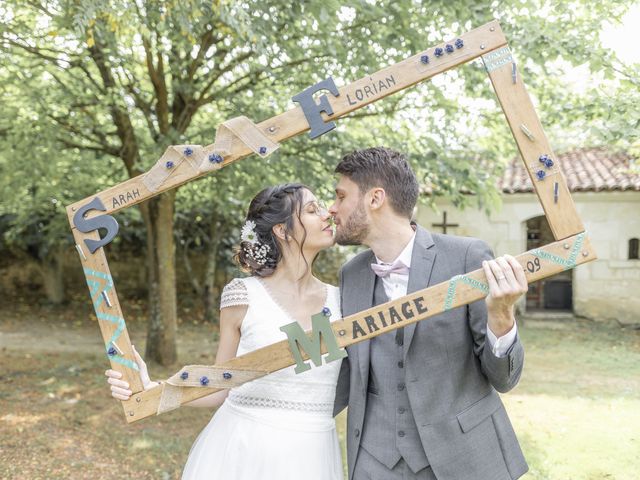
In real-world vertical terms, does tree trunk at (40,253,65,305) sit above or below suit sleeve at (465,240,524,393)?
above

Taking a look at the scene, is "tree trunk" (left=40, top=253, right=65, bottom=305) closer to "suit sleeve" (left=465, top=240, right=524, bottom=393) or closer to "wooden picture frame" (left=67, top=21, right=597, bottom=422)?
"wooden picture frame" (left=67, top=21, right=597, bottom=422)

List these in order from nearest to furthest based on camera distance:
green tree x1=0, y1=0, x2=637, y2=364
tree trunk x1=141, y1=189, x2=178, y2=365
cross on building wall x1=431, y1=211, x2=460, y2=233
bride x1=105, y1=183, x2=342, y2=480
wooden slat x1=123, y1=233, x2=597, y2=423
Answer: wooden slat x1=123, y1=233, x2=597, y2=423 < bride x1=105, y1=183, x2=342, y2=480 < green tree x1=0, y1=0, x2=637, y2=364 < tree trunk x1=141, y1=189, x2=178, y2=365 < cross on building wall x1=431, y1=211, x2=460, y2=233

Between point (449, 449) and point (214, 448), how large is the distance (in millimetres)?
1145

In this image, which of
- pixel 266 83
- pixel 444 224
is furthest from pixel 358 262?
pixel 444 224

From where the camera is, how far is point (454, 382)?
95.3 inches

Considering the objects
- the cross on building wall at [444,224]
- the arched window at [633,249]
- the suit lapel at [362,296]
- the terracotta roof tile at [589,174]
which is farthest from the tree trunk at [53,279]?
the suit lapel at [362,296]

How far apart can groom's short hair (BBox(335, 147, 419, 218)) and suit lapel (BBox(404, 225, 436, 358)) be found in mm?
169

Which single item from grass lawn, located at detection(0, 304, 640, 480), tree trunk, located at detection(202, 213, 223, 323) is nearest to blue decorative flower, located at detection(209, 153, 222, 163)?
grass lawn, located at detection(0, 304, 640, 480)

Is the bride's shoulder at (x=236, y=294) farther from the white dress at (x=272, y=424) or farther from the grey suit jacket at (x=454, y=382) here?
the grey suit jacket at (x=454, y=382)

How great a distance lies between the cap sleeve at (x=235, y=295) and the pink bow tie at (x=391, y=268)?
0.69 metres

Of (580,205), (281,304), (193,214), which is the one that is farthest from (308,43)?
(580,205)

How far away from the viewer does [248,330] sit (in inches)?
113

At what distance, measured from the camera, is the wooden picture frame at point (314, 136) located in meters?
2.07

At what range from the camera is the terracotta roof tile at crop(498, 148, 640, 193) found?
46.5ft
